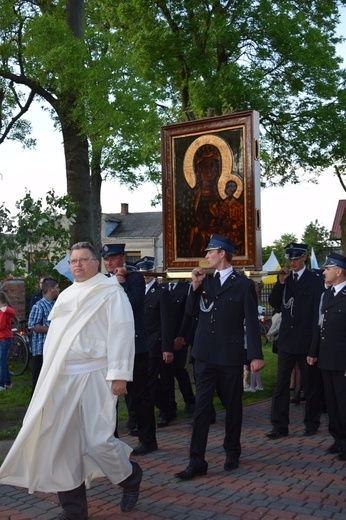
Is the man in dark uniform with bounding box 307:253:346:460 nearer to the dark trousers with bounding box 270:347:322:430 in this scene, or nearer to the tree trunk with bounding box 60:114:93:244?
the dark trousers with bounding box 270:347:322:430

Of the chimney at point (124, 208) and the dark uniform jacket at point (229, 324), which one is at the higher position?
the chimney at point (124, 208)

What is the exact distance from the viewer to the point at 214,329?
6238mm

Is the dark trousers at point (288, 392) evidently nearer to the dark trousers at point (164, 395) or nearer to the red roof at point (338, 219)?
the dark trousers at point (164, 395)

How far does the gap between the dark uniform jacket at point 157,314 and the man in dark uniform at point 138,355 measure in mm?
1205

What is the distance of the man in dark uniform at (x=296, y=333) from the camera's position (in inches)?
297

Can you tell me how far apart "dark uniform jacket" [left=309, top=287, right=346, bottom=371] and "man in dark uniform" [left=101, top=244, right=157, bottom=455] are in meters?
1.78

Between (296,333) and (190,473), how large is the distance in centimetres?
239

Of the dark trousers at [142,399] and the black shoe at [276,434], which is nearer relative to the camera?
the dark trousers at [142,399]

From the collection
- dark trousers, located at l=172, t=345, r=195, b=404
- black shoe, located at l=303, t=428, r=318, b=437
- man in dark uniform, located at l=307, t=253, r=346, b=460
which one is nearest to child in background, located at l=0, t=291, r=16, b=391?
dark trousers, located at l=172, t=345, r=195, b=404

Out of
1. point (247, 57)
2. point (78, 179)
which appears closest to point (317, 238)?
point (247, 57)

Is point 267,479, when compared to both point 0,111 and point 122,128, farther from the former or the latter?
point 0,111

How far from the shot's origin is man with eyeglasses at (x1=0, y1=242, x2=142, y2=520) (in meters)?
4.67

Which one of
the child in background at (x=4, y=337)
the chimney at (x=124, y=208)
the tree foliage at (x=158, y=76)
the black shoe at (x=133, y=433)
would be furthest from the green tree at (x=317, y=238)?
the black shoe at (x=133, y=433)

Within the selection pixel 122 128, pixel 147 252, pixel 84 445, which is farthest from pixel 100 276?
pixel 147 252
